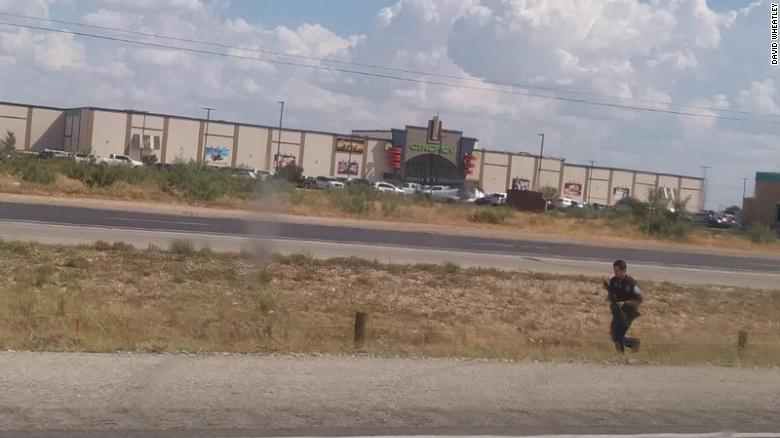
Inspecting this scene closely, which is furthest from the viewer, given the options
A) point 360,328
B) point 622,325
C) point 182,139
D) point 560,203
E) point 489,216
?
point 182,139

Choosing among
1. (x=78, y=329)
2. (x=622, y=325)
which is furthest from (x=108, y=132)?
(x=622, y=325)

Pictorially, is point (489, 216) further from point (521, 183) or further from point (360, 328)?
point (521, 183)

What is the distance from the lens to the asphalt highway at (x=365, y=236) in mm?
34594

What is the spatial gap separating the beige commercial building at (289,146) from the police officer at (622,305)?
7159cm

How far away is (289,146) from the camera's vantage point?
326 ft

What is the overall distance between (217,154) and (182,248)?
70501 mm

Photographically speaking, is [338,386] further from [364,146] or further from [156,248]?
[364,146]

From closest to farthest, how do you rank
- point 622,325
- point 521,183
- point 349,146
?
point 622,325 < point 349,146 < point 521,183

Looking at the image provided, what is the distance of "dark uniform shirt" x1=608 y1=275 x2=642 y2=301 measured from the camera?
627 inches

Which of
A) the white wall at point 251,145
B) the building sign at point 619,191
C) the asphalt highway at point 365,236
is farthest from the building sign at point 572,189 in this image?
the asphalt highway at point 365,236

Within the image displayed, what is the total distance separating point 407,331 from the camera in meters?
20.0

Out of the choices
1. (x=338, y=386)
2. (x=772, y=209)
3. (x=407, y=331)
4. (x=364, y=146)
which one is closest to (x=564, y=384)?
(x=338, y=386)

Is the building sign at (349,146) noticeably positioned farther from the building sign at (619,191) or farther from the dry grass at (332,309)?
the dry grass at (332,309)

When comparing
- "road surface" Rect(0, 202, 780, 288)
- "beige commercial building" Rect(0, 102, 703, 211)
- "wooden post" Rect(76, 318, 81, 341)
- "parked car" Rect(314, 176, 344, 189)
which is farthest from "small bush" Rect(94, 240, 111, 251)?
"beige commercial building" Rect(0, 102, 703, 211)
